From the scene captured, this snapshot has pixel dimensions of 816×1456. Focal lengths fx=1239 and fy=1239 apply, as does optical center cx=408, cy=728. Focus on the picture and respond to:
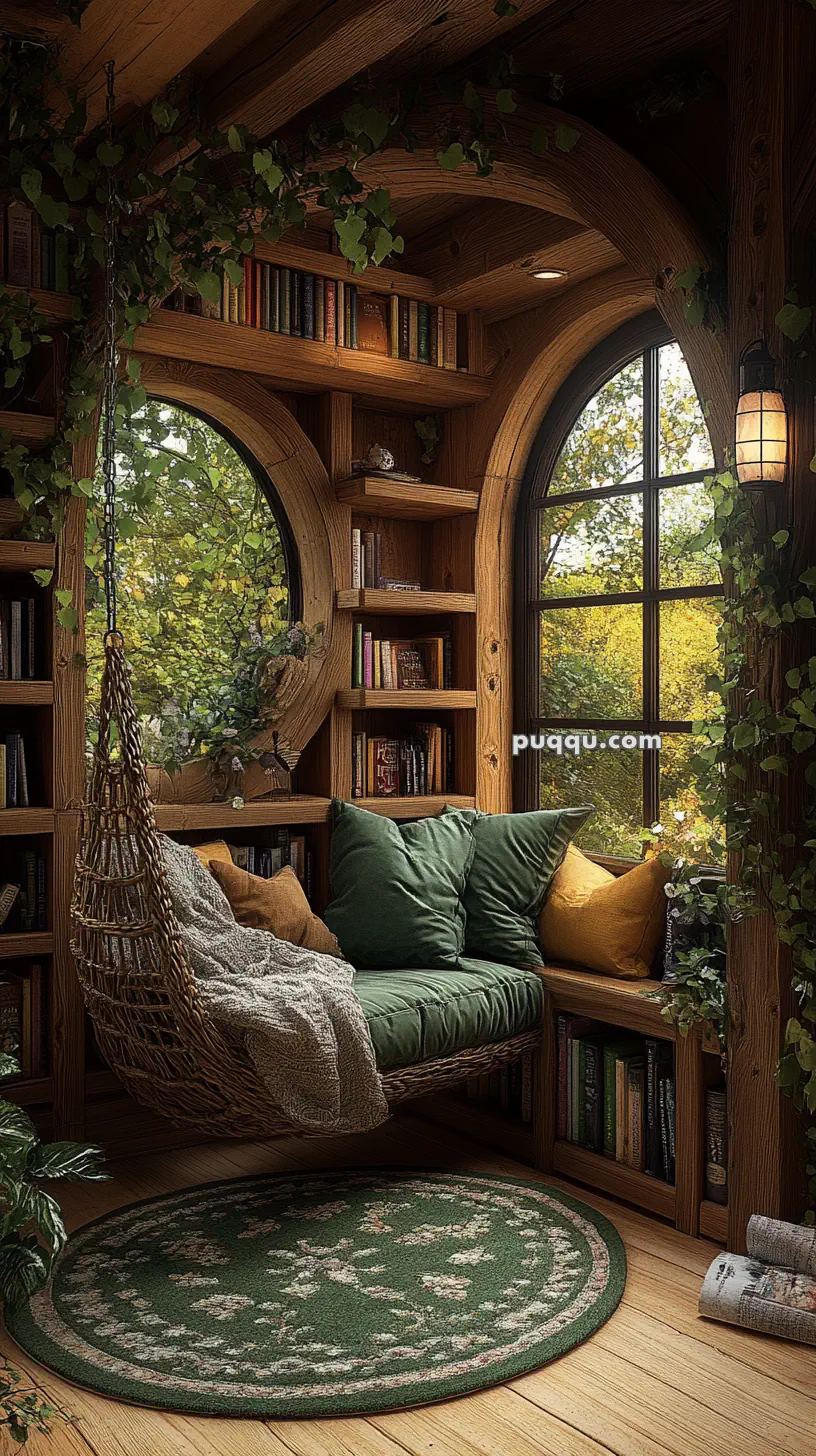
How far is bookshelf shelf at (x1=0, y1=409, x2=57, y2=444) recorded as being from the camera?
10.9ft

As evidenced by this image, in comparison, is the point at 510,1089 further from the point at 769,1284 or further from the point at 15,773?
the point at 15,773

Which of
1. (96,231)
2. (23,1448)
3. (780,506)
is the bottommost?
(23,1448)

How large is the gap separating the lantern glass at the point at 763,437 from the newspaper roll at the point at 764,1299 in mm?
1644

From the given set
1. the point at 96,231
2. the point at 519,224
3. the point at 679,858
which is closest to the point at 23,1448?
the point at 679,858

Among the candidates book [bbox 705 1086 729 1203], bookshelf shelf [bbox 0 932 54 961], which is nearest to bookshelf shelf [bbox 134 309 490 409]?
bookshelf shelf [bbox 0 932 54 961]

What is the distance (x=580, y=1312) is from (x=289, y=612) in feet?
7.69

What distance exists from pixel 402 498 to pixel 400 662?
0.57 meters

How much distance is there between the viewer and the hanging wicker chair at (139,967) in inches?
112

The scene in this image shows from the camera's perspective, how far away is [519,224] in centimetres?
376

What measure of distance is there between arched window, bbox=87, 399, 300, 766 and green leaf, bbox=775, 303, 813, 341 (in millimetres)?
1811

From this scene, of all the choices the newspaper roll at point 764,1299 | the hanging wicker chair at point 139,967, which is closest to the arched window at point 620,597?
the newspaper roll at point 764,1299

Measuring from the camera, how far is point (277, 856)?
396 centimetres

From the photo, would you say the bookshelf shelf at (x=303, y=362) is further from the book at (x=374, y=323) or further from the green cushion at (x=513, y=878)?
the green cushion at (x=513, y=878)

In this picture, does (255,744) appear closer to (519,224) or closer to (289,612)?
(289,612)
